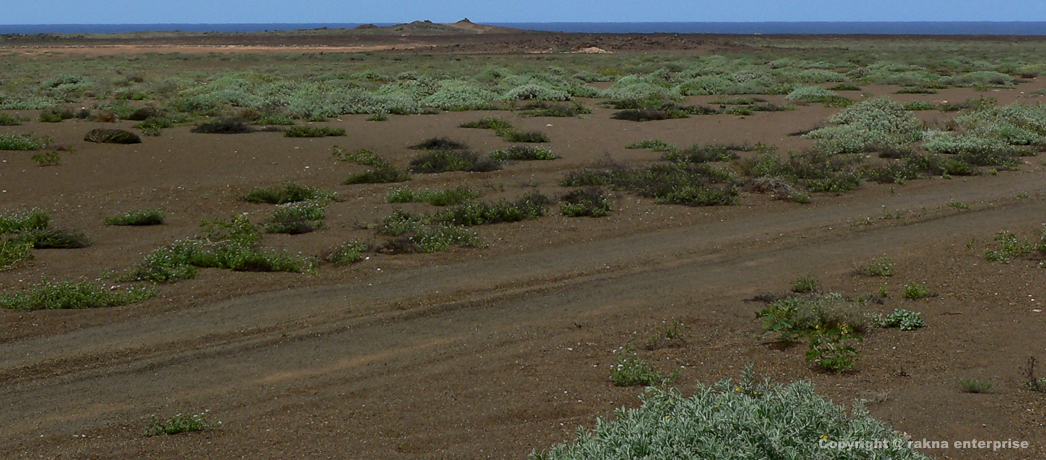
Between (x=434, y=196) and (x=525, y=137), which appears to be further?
(x=525, y=137)

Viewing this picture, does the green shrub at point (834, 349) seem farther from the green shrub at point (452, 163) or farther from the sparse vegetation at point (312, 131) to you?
the sparse vegetation at point (312, 131)

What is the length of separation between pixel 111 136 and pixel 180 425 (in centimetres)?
1333

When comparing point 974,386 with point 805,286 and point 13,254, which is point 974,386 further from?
point 13,254

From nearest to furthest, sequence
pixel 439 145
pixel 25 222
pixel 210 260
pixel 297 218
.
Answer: pixel 210 260 → pixel 25 222 → pixel 297 218 → pixel 439 145

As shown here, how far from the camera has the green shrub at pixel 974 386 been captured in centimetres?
553

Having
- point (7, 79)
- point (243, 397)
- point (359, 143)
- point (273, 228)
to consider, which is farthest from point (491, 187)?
point (7, 79)

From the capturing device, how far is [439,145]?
1717cm

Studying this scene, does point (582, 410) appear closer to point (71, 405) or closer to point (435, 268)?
point (71, 405)

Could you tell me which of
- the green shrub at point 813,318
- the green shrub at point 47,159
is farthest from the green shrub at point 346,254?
the green shrub at point 47,159

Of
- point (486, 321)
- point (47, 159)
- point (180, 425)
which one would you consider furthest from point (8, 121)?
point (180, 425)

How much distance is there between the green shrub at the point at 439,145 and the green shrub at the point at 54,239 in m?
7.58

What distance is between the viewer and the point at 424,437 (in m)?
5.27

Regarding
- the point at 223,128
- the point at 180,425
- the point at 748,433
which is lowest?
the point at 180,425

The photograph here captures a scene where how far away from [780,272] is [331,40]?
83.4 metres
